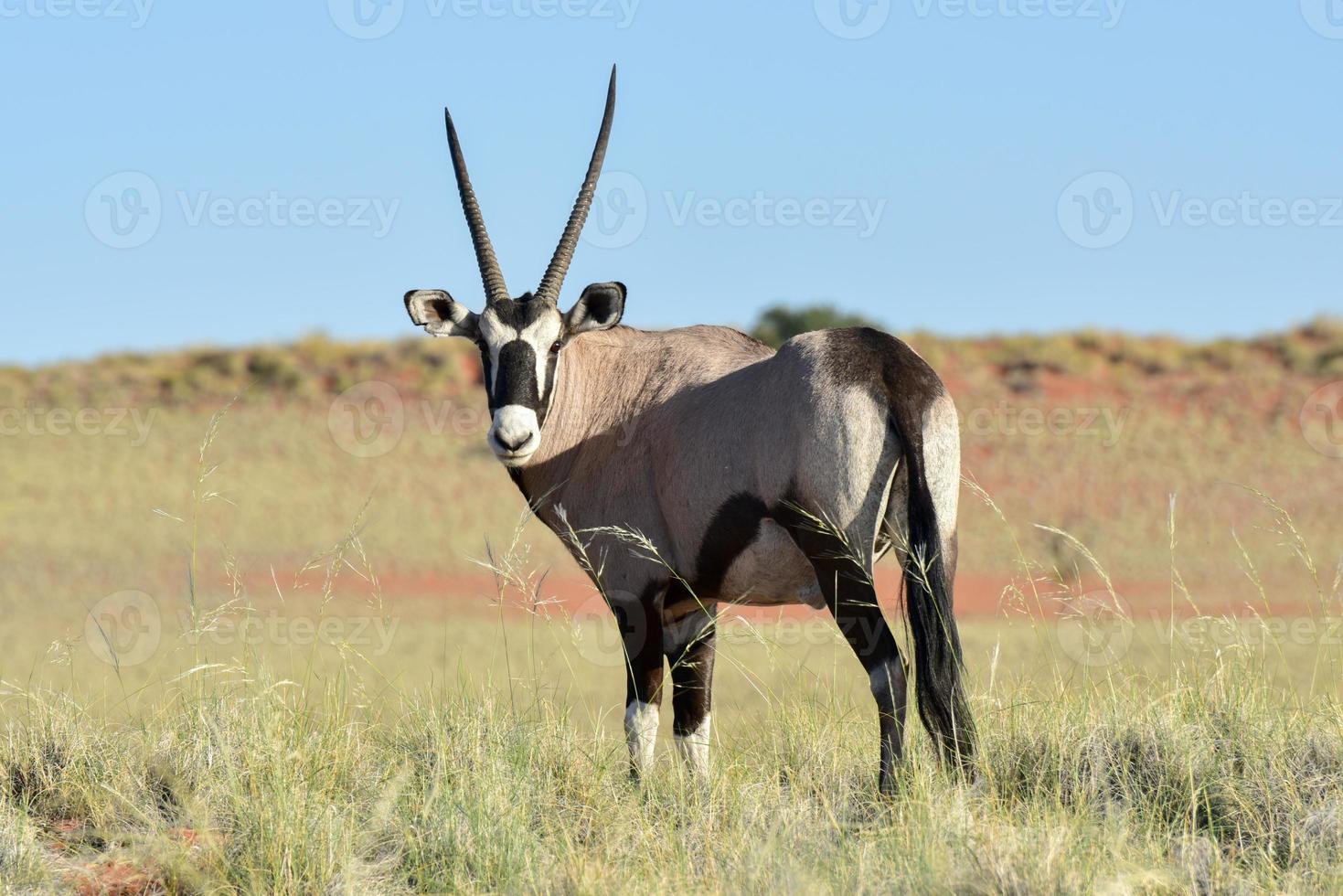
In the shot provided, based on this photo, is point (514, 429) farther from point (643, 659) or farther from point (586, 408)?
point (643, 659)

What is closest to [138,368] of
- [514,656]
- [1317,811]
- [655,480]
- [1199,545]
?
[514,656]

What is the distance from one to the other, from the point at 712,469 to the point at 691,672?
1.18m

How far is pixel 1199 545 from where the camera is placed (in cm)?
2391

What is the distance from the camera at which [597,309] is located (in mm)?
6539

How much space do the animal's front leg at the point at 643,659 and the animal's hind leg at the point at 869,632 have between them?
1033mm

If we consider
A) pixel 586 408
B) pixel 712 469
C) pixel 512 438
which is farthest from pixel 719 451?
pixel 586 408

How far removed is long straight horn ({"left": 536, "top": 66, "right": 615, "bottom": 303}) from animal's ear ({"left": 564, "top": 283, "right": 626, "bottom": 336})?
14 centimetres

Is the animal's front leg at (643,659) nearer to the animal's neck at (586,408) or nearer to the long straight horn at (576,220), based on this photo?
the animal's neck at (586,408)

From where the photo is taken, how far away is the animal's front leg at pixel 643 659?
232 inches

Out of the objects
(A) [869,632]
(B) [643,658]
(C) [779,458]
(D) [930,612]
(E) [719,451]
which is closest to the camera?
(D) [930,612]

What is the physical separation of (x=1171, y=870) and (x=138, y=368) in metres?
35.9

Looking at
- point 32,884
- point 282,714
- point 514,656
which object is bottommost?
point 514,656

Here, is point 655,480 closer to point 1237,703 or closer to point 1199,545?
point 1237,703

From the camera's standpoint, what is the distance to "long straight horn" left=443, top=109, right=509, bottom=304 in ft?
21.1
